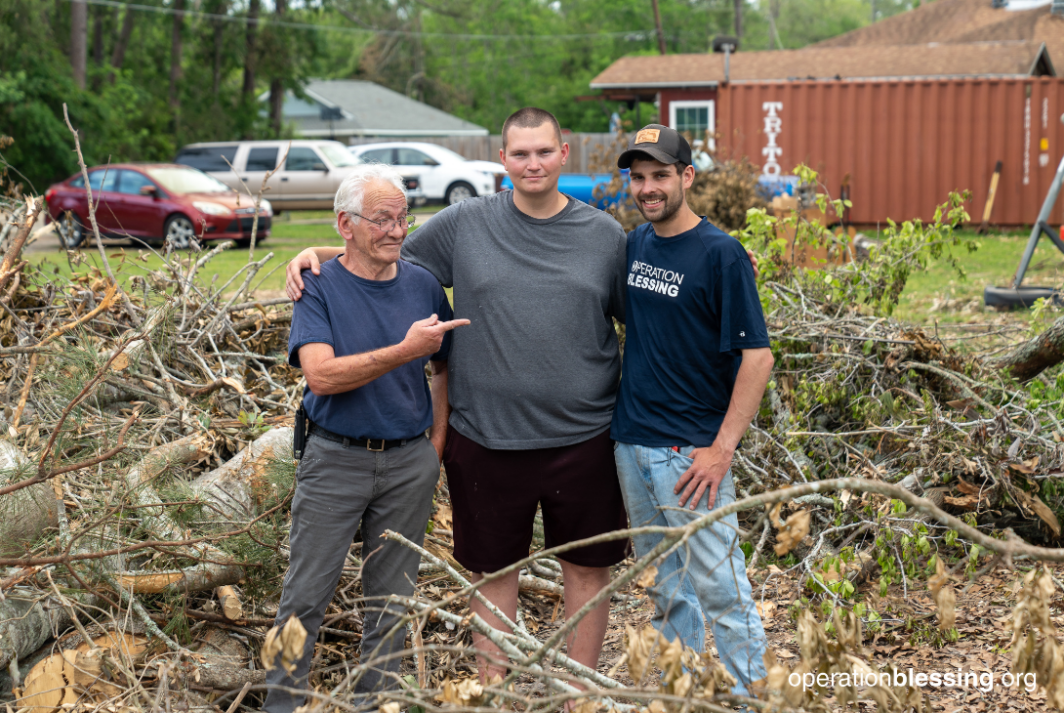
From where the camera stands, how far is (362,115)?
152 feet

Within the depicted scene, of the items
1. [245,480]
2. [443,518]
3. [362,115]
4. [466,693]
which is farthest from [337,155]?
[362,115]

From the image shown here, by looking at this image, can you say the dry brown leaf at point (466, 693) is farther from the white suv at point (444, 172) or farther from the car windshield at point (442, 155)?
the car windshield at point (442, 155)

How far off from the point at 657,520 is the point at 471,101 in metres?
55.3

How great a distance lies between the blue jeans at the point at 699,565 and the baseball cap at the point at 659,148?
924mm

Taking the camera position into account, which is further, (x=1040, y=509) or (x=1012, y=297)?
(x=1012, y=297)

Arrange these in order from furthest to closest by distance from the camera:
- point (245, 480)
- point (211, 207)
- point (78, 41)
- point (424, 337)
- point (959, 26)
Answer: point (959, 26)
point (78, 41)
point (211, 207)
point (245, 480)
point (424, 337)

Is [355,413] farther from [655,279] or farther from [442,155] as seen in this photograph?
[442,155]

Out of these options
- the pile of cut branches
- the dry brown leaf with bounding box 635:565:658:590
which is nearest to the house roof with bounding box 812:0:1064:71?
the pile of cut branches

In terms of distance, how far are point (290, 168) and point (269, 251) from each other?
29.0ft

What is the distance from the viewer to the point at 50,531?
3.71 meters

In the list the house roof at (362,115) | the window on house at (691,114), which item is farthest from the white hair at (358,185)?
the house roof at (362,115)

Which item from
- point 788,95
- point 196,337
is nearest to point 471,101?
point 788,95

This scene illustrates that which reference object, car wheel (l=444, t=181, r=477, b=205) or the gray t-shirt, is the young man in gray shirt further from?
car wheel (l=444, t=181, r=477, b=205)

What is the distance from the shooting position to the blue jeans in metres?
3.01
